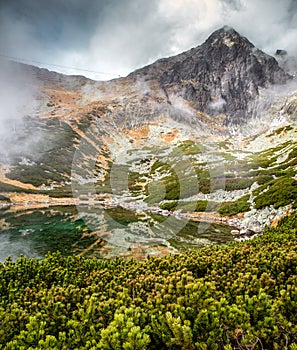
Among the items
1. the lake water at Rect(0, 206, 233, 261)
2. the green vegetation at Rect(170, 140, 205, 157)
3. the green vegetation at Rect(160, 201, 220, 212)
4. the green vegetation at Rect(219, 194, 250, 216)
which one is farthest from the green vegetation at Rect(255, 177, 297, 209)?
the green vegetation at Rect(170, 140, 205, 157)

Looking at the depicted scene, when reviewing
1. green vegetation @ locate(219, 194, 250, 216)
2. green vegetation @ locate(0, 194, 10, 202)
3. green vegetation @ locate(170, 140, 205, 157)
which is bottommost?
green vegetation @ locate(0, 194, 10, 202)

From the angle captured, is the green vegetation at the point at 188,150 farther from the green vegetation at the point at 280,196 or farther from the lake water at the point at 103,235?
the green vegetation at the point at 280,196

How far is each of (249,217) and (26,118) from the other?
6886 inches

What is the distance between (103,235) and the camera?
45156 millimetres

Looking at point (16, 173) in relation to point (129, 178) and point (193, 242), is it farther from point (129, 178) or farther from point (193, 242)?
point (193, 242)

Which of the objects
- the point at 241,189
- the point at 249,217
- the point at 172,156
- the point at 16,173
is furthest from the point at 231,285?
the point at 172,156

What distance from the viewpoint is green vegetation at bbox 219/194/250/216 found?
57138mm

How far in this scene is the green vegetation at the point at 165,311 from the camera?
567cm

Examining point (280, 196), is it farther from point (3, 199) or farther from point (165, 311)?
point (3, 199)

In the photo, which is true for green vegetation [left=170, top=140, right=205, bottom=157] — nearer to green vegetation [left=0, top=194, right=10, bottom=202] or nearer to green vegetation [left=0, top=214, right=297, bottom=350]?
green vegetation [left=0, top=194, right=10, bottom=202]

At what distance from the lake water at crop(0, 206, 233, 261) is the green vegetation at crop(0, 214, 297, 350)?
72.7ft

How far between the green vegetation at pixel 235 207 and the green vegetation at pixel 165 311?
158 ft

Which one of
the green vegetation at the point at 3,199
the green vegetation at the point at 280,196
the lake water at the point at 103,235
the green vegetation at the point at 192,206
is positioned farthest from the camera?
the green vegetation at the point at 3,199

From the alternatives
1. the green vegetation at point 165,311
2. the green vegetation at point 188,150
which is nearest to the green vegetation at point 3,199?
the green vegetation at point 165,311
